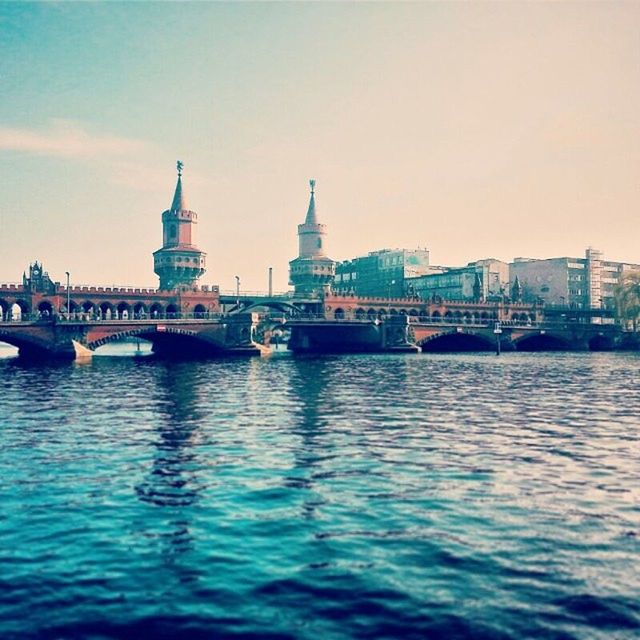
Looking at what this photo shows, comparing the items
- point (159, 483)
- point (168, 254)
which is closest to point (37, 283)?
point (168, 254)

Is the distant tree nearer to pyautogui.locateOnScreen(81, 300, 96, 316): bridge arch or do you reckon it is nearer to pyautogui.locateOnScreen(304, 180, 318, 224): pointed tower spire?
pyautogui.locateOnScreen(304, 180, 318, 224): pointed tower spire

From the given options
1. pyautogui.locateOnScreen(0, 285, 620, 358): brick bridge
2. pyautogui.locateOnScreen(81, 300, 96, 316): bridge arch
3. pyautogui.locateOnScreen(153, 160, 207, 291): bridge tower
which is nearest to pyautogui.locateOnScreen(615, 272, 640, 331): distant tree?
pyautogui.locateOnScreen(0, 285, 620, 358): brick bridge

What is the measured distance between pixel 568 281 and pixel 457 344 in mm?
61485

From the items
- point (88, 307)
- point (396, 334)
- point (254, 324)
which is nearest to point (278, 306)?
point (396, 334)

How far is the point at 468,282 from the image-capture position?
18850 centimetres

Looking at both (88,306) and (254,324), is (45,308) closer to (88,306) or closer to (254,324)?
(88,306)

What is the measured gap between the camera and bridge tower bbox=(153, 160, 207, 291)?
140m

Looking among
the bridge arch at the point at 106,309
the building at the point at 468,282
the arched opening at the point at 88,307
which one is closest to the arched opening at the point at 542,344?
the building at the point at 468,282

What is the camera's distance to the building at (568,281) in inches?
7377

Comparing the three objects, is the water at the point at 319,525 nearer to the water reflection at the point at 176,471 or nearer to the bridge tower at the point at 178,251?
the water reflection at the point at 176,471

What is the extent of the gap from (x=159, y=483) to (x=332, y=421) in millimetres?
15114

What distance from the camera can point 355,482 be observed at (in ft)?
73.0

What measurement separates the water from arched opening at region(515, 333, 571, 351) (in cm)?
10825

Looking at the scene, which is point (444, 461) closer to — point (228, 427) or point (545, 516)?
point (545, 516)
